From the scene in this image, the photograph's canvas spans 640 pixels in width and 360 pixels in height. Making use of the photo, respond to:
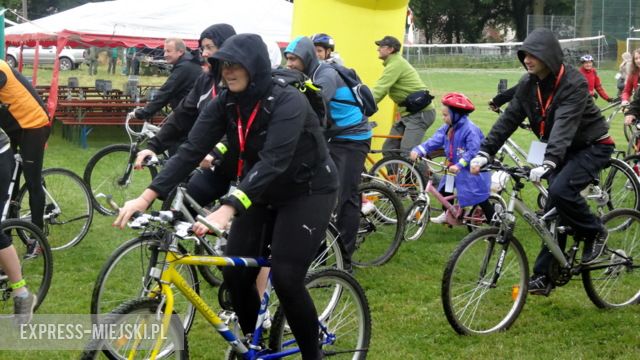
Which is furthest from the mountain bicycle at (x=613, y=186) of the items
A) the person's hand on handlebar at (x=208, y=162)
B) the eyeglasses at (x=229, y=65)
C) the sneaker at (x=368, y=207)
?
the eyeglasses at (x=229, y=65)

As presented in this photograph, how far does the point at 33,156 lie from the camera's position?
6.88m

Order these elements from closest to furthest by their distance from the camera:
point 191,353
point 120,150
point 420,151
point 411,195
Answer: point 191,353 < point 420,151 < point 411,195 < point 120,150

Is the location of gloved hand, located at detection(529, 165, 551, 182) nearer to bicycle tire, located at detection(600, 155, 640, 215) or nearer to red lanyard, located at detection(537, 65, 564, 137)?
red lanyard, located at detection(537, 65, 564, 137)

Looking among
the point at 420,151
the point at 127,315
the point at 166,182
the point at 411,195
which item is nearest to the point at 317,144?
the point at 166,182

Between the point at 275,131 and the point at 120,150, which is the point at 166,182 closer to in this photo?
the point at 275,131

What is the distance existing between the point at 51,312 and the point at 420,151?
365 cm

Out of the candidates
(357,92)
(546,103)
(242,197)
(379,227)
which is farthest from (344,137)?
(242,197)

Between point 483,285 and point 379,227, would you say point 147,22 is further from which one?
point 483,285

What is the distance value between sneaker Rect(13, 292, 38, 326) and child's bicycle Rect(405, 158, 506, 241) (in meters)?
→ 4.01

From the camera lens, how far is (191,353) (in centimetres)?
519

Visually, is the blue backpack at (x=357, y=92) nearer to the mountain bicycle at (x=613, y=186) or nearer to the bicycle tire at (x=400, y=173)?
the bicycle tire at (x=400, y=173)

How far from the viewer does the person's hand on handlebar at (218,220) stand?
141 inches

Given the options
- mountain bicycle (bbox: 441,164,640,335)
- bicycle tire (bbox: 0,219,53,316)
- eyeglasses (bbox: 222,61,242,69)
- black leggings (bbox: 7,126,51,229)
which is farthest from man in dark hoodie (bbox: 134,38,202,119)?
eyeglasses (bbox: 222,61,242,69)

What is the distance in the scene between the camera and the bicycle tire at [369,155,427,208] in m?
8.74
